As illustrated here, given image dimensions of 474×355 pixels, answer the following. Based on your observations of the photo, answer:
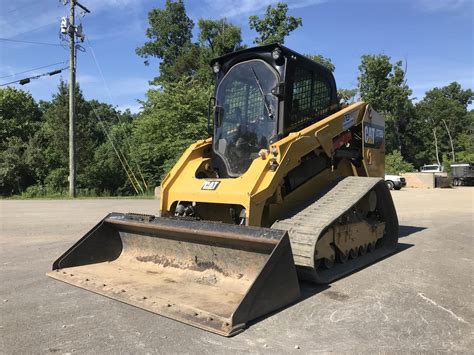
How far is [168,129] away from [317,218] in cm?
2403

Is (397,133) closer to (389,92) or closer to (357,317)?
(389,92)

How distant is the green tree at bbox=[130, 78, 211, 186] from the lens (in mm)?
28269

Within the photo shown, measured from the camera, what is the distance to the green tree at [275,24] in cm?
3788

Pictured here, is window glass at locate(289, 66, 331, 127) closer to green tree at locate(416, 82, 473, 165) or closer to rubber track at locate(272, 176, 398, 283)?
rubber track at locate(272, 176, 398, 283)

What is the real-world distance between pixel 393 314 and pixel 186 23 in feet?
179

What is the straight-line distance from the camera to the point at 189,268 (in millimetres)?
5535

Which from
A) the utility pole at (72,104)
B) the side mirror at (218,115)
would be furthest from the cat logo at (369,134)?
the utility pole at (72,104)

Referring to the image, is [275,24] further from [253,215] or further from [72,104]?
[253,215]

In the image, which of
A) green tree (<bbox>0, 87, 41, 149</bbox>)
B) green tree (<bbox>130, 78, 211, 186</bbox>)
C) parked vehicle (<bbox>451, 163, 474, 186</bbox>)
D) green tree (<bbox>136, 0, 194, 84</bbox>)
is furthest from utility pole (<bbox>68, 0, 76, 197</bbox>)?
parked vehicle (<bbox>451, 163, 474, 186</bbox>)

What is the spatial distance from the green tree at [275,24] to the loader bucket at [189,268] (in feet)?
111

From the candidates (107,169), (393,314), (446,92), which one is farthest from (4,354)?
(446,92)

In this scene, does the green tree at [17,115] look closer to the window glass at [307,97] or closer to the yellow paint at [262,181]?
the yellow paint at [262,181]

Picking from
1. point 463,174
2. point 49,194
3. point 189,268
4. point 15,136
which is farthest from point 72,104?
point 463,174

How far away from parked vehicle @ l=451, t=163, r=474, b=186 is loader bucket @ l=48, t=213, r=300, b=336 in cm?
4595
